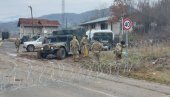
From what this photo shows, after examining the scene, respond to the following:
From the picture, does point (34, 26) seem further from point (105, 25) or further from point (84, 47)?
point (84, 47)

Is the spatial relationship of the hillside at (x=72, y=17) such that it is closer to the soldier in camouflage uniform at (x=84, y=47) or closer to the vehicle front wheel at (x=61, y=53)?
the soldier in camouflage uniform at (x=84, y=47)

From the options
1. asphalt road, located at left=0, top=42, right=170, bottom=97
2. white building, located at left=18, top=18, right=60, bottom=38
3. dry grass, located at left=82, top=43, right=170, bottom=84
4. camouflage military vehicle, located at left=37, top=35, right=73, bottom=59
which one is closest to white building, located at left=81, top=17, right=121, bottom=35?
white building, located at left=18, top=18, right=60, bottom=38

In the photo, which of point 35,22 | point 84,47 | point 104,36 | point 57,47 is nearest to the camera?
point 84,47

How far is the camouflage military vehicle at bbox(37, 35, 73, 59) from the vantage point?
3050 cm

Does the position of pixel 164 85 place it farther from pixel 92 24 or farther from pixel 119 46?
pixel 92 24

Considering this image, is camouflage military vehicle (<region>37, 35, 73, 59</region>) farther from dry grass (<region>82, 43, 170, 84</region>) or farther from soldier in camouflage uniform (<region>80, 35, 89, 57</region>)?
dry grass (<region>82, 43, 170, 84</region>)

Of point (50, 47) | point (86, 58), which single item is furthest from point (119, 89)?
point (50, 47)

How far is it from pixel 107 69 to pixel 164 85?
250 inches

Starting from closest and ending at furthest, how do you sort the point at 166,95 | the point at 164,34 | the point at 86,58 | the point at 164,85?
the point at 166,95, the point at 164,85, the point at 86,58, the point at 164,34

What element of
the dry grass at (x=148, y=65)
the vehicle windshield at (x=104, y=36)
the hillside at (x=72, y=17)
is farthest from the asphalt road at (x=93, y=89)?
the hillside at (x=72, y=17)

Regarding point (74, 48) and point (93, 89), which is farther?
point (74, 48)

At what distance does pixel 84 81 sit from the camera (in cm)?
1681

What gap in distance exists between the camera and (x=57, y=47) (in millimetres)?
30594

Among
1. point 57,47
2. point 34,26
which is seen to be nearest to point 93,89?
point 57,47
